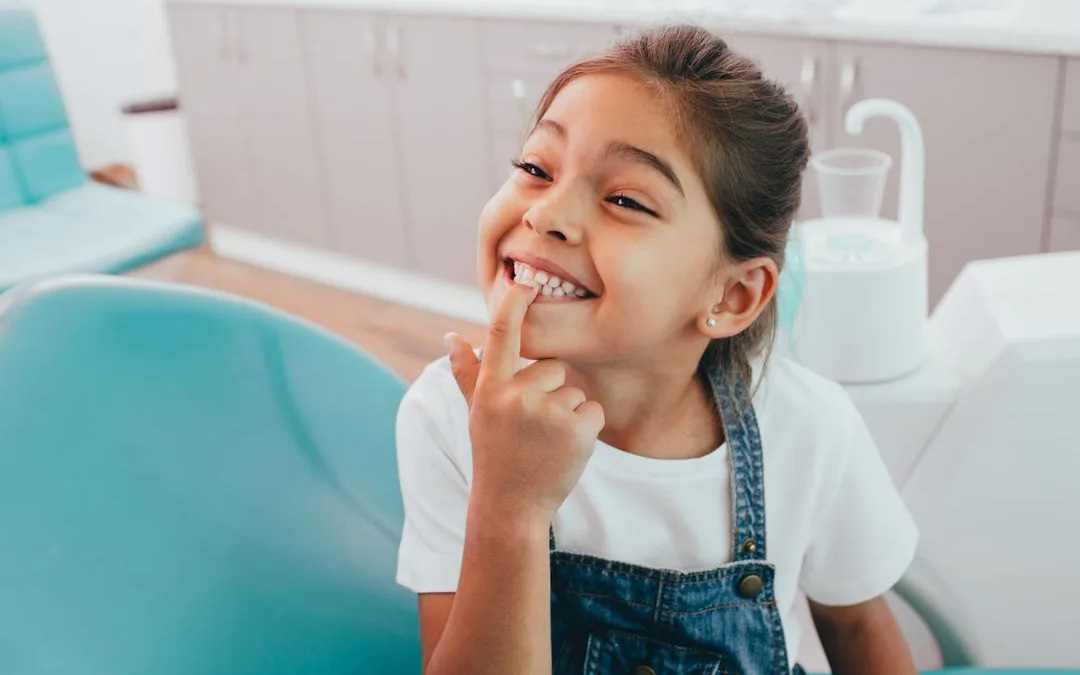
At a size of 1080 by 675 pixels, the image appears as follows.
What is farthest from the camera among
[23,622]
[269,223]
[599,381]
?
[269,223]

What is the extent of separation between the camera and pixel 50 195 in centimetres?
322

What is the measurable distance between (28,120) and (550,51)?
1.41 meters

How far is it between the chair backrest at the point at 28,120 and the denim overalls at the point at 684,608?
265cm

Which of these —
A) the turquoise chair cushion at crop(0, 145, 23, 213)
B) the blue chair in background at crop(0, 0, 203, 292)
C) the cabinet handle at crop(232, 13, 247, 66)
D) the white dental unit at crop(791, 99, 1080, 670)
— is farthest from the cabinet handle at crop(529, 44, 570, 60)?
the white dental unit at crop(791, 99, 1080, 670)

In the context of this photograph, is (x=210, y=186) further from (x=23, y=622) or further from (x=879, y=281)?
(x=23, y=622)

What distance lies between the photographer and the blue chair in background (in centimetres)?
289

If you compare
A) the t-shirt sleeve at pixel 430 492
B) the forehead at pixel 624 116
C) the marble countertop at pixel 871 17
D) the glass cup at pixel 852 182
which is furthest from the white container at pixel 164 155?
the forehead at pixel 624 116

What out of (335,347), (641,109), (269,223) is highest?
(641,109)

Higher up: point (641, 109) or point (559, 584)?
point (641, 109)

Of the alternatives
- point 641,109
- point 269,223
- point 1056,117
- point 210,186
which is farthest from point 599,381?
point 210,186

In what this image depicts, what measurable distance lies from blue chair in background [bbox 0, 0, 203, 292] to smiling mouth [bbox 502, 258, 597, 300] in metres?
2.20

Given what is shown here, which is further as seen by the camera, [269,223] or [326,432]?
[269,223]

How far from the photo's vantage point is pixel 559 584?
96 centimetres

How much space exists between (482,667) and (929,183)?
194cm
